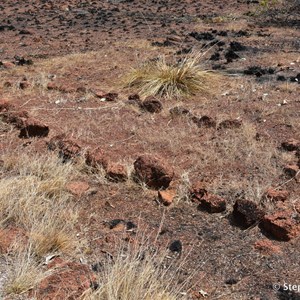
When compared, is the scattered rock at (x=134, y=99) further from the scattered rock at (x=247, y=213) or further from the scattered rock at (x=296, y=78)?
the scattered rock at (x=247, y=213)

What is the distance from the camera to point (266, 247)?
3311mm

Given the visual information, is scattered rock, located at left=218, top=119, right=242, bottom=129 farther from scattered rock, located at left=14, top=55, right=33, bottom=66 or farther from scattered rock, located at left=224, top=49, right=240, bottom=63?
scattered rock, located at left=14, top=55, right=33, bottom=66

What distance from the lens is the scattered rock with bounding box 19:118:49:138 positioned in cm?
523

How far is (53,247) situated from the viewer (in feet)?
10.4

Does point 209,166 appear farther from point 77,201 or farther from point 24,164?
point 24,164

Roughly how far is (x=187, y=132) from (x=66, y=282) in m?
2.93

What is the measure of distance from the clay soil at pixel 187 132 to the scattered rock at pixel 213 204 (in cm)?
5

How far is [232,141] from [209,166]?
1.86ft

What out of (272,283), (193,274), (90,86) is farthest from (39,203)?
(90,86)

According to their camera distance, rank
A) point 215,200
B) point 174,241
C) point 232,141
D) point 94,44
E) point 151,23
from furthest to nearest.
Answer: point 151,23
point 94,44
point 232,141
point 215,200
point 174,241

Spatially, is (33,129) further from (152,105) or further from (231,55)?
(231,55)

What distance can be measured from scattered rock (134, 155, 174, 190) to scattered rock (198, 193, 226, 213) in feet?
1.23

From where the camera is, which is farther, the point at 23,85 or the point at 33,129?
the point at 23,85

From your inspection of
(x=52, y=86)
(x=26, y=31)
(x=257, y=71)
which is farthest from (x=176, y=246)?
(x=26, y=31)
